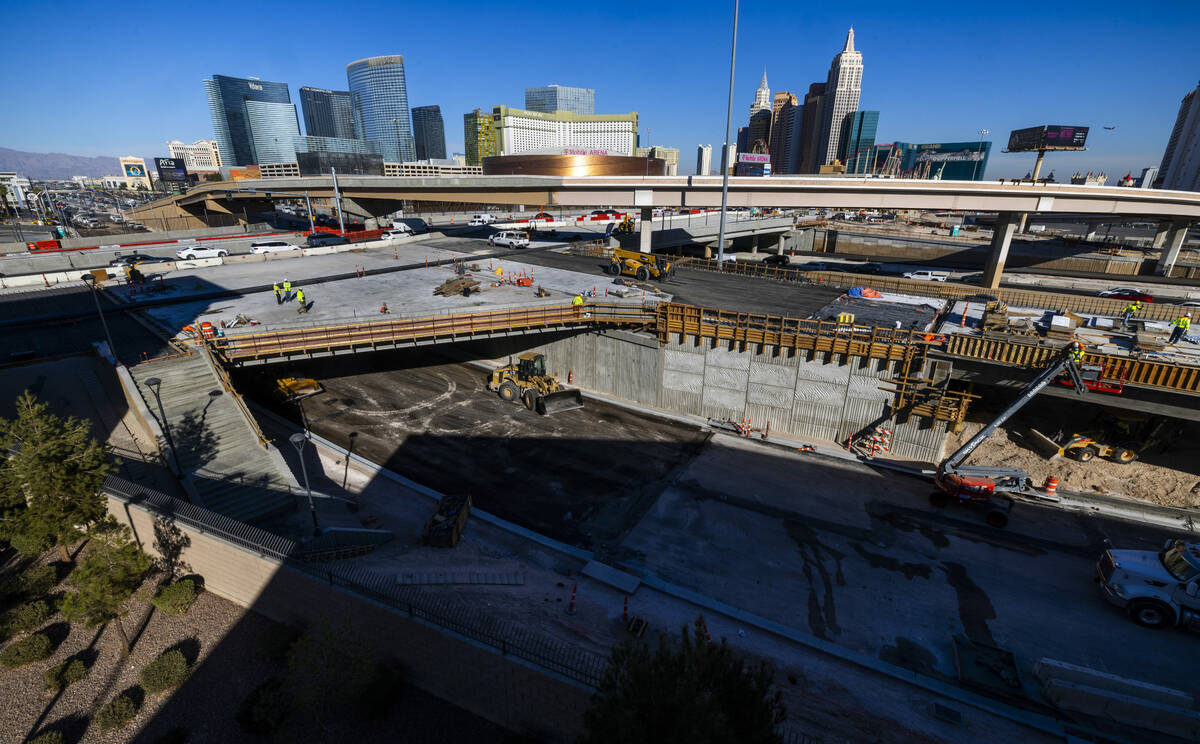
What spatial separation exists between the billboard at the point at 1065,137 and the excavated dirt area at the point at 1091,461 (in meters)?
46.6

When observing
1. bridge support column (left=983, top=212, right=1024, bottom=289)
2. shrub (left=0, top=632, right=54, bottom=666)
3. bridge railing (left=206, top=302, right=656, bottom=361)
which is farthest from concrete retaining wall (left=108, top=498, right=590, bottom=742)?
bridge support column (left=983, top=212, right=1024, bottom=289)

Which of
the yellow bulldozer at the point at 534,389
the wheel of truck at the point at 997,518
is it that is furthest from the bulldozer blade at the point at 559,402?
the wheel of truck at the point at 997,518

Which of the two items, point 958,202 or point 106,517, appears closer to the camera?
point 106,517

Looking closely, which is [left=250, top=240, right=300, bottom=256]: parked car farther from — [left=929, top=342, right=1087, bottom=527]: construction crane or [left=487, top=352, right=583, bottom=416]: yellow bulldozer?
[left=929, top=342, right=1087, bottom=527]: construction crane

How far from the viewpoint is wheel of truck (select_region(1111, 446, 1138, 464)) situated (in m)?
22.4

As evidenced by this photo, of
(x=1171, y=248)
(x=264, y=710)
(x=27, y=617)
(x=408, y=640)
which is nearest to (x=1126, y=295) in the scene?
(x=1171, y=248)

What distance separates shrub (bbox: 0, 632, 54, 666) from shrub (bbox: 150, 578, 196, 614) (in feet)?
8.59

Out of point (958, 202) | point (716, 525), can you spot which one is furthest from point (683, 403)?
point (958, 202)

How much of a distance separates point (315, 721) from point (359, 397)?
19388 mm

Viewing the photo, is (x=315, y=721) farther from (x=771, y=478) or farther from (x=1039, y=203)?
(x=1039, y=203)

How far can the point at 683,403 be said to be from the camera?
98.5ft

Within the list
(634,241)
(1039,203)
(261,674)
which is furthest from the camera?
(634,241)

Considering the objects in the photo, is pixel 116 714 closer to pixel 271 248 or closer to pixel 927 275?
pixel 271 248

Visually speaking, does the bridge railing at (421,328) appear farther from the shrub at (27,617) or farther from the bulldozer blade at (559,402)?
the shrub at (27,617)
